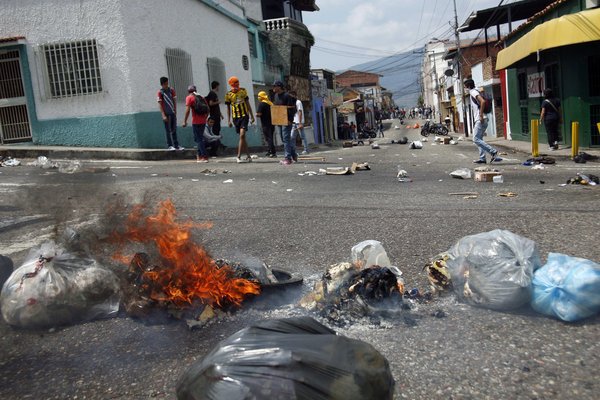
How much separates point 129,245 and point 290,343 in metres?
2.06

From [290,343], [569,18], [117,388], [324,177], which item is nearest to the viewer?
[290,343]

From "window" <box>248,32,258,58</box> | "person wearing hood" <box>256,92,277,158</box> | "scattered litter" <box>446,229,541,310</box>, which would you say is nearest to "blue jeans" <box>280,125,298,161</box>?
"person wearing hood" <box>256,92,277,158</box>

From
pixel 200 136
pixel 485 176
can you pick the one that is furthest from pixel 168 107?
pixel 485 176

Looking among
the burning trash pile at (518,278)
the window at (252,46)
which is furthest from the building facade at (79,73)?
the window at (252,46)

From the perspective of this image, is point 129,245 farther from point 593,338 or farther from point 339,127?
point 339,127

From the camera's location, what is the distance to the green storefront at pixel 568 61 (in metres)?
13.5

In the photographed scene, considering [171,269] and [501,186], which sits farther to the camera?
[501,186]

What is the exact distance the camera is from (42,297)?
3.16 m

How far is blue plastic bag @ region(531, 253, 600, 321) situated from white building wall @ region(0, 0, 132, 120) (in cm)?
1256

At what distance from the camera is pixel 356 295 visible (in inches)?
128

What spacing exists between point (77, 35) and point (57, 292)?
490 inches

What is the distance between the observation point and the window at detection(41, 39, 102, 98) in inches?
547

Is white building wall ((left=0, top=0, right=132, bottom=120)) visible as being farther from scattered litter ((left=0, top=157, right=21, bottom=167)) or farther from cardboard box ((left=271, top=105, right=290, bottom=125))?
cardboard box ((left=271, top=105, right=290, bottom=125))

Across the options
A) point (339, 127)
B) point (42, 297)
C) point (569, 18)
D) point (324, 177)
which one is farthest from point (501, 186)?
point (339, 127)
